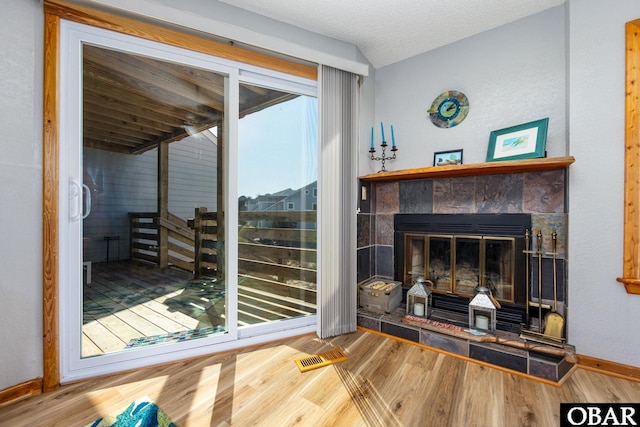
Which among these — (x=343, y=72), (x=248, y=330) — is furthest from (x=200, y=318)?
(x=343, y=72)

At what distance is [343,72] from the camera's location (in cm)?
226

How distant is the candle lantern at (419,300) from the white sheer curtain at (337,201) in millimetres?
460

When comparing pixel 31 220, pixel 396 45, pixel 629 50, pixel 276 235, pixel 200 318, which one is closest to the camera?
pixel 31 220

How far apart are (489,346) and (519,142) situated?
1.45 m

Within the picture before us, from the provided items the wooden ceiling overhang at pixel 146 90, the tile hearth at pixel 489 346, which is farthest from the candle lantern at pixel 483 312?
the wooden ceiling overhang at pixel 146 90

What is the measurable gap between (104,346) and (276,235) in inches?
50.4

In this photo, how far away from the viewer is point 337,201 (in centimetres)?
225

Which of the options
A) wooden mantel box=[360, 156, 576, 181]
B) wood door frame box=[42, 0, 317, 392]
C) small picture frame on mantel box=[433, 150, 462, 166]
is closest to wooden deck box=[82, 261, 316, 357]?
wood door frame box=[42, 0, 317, 392]

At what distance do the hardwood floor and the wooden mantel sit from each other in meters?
1.30

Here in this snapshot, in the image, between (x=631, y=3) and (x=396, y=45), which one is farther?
(x=396, y=45)

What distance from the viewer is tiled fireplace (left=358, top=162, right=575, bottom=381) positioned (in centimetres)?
174

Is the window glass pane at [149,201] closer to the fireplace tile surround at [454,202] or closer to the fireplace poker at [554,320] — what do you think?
the fireplace tile surround at [454,202]

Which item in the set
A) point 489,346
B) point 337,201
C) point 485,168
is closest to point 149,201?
point 337,201

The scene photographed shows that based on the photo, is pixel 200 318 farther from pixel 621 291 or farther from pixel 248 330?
pixel 621 291
